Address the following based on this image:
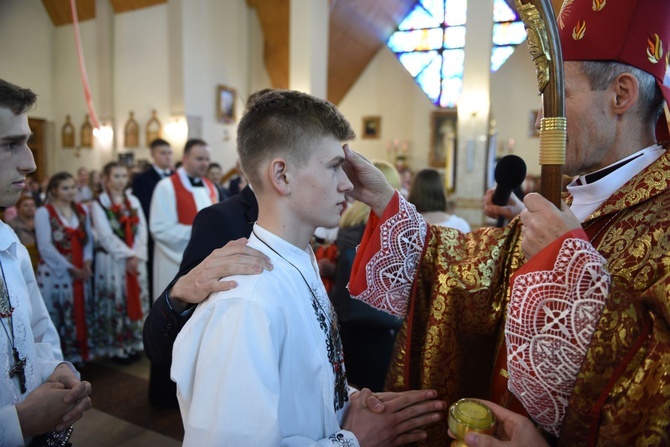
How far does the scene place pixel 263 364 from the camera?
1.02 meters

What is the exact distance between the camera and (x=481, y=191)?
10.0 m

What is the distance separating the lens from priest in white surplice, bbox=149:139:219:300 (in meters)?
4.18

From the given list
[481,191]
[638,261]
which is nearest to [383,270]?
[638,261]

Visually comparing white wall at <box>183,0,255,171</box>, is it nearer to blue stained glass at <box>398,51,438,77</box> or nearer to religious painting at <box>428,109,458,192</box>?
blue stained glass at <box>398,51,438,77</box>

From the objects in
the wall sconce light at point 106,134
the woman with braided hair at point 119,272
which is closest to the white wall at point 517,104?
the wall sconce light at point 106,134

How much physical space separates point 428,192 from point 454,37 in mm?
12945

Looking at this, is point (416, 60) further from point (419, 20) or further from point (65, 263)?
point (65, 263)

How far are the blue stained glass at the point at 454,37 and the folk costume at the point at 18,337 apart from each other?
1513cm

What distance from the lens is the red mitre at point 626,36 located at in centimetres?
129

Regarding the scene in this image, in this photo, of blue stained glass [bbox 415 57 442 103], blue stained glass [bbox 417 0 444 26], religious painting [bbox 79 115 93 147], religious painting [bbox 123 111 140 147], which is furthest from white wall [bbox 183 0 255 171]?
blue stained glass [bbox 415 57 442 103]

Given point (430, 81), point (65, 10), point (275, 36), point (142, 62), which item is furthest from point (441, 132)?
point (65, 10)

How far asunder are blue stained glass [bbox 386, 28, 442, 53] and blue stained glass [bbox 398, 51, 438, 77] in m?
0.16

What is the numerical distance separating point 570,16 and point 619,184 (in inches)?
20.7

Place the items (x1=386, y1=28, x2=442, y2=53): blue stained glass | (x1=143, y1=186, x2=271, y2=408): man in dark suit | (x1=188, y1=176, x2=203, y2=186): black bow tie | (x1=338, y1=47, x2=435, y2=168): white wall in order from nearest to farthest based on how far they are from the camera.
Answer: (x1=143, y1=186, x2=271, y2=408): man in dark suit
(x1=188, y1=176, x2=203, y2=186): black bow tie
(x1=386, y1=28, x2=442, y2=53): blue stained glass
(x1=338, y1=47, x2=435, y2=168): white wall
